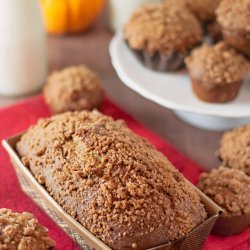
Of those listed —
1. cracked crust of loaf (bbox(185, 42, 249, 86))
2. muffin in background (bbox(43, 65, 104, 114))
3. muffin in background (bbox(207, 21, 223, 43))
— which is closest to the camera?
cracked crust of loaf (bbox(185, 42, 249, 86))

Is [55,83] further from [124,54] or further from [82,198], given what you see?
[82,198]

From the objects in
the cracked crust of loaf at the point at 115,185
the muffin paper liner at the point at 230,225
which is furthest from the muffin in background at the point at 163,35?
the muffin paper liner at the point at 230,225

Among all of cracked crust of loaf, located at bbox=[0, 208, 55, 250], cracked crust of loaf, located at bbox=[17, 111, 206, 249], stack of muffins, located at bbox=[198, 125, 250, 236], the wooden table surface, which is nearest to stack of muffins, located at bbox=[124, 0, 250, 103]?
the wooden table surface

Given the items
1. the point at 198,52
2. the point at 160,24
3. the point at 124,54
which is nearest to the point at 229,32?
the point at 198,52

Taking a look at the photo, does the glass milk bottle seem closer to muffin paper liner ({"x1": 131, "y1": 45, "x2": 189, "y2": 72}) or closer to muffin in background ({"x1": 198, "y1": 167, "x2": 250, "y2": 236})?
muffin paper liner ({"x1": 131, "y1": 45, "x2": 189, "y2": 72})

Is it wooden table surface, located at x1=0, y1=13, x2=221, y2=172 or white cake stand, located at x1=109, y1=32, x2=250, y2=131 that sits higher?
white cake stand, located at x1=109, y1=32, x2=250, y2=131

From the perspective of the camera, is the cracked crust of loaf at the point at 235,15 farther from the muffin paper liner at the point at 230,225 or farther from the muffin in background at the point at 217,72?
the muffin paper liner at the point at 230,225

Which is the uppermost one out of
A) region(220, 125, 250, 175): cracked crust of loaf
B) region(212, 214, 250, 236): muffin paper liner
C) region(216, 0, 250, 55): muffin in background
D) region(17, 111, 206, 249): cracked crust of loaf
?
region(216, 0, 250, 55): muffin in background

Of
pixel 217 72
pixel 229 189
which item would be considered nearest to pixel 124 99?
pixel 217 72
